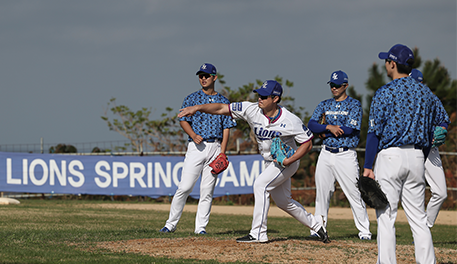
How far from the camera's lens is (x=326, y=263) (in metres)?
5.09

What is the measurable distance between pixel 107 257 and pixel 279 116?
248cm

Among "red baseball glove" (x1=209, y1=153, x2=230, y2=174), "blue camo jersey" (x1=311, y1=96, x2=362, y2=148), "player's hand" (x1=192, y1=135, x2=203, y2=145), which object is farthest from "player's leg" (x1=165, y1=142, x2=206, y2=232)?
"blue camo jersey" (x1=311, y1=96, x2=362, y2=148)

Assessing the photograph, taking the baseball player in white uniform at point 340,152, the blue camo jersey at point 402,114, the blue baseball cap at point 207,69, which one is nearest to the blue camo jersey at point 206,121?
the blue baseball cap at point 207,69

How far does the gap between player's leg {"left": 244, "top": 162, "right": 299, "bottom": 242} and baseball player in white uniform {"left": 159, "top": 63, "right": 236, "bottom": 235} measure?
1.30 m

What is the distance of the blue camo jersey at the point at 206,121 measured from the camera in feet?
23.7

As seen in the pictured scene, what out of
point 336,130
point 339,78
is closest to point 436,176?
point 336,130

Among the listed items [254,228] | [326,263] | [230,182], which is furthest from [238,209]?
[326,263]

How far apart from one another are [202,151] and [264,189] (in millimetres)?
1476

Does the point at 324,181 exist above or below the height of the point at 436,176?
below

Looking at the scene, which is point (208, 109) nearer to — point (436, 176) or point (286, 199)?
point (286, 199)

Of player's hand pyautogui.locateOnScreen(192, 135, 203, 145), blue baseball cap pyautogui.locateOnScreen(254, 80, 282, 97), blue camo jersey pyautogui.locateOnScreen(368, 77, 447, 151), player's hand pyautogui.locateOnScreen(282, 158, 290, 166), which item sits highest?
blue baseball cap pyautogui.locateOnScreen(254, 80, 282, 97)

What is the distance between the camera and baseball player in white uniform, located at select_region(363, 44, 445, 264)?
14.7ft

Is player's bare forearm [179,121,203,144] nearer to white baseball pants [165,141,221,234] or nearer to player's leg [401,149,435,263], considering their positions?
white baseball pants [165,141,221,234]

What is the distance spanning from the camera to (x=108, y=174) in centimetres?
1564
